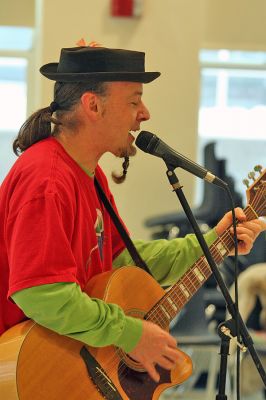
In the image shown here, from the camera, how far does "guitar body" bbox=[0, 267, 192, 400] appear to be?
2207 millimetres

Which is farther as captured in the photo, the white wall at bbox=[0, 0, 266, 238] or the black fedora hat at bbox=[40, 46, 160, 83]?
the white wall at bbox=[0, 0, 266, 238]

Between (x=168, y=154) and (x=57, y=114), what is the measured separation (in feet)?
1.23

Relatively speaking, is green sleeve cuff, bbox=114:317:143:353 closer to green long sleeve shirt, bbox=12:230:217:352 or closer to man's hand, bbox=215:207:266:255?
green long sleeve shirt, bbox=12:230:217:352

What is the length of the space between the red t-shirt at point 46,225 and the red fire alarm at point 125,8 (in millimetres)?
2346

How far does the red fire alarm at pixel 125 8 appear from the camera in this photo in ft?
15.1

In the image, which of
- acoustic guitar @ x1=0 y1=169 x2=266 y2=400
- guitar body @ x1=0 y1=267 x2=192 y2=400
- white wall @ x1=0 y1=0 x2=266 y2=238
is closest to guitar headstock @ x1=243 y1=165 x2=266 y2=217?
acoustic guitar @ x1=0 y1=169 x2=266 y2=400

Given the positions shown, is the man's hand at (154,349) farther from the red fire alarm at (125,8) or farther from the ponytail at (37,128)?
the red fire alarm at (125,8)

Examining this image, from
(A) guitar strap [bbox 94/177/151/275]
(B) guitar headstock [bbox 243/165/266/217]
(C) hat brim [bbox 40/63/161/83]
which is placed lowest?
(A) guitar strap [bbox 94/177/151/275]

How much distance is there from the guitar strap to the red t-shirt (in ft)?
0.20

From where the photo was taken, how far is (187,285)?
2.47 metres

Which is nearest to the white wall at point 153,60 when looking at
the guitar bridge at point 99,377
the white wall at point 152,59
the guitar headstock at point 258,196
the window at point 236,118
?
the white wall at point 152,59

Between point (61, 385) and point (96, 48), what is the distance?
929 millimetres

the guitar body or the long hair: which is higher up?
the long hair

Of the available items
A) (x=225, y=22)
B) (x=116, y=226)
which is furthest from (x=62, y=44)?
(x=116, y=226)
